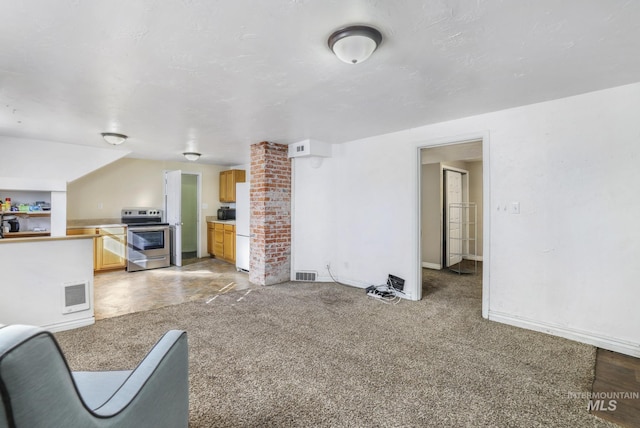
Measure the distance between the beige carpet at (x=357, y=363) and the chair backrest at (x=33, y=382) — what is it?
1.19 metres

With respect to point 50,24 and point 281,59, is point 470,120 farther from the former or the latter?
point 50,24

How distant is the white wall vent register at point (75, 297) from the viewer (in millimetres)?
3046

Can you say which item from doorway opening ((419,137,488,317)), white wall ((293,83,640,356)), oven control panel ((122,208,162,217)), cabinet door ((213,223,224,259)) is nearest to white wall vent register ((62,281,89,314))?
oven control panel ((122,208,162,217))

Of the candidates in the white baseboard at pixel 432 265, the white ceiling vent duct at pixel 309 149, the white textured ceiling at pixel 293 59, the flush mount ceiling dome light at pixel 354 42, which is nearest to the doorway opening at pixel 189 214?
the white ceiling vent duct at pixel 309 149

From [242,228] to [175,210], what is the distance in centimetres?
161

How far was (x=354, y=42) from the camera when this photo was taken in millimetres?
1804

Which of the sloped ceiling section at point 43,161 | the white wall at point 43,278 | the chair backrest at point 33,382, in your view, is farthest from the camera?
the sloped ceiling section at point 43,161

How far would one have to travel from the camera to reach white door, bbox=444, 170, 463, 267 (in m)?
6.27

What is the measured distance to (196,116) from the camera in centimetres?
349

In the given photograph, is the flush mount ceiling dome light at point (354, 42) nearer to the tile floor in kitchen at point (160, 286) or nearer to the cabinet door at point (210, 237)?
the tile floor in kitchen at point (160, 286)

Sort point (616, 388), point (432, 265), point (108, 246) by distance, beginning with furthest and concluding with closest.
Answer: point (432, 265) → point (108, 246) → point (616, 388)

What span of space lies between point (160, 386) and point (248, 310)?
2.37 meters

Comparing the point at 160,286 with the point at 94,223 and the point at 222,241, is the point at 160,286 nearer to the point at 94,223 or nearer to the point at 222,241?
the point at 222,241

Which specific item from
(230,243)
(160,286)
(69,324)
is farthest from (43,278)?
(230,243)
